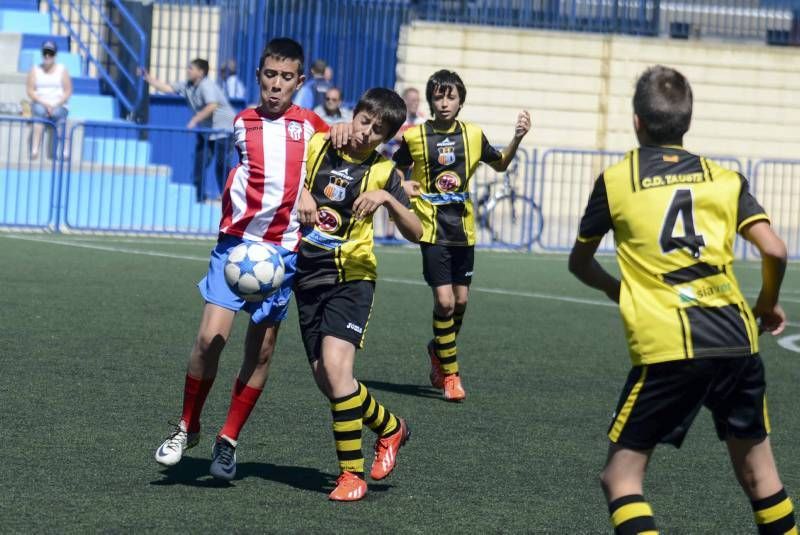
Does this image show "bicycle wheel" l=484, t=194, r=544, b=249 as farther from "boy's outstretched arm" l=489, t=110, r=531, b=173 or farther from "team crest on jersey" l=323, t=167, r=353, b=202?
"team crest on jersey" l=323, t=167, r=353, b=202

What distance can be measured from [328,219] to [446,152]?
2910 millimetres

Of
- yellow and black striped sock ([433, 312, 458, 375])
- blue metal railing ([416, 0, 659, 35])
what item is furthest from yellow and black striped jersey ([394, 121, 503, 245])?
blue metal railing ([416, 0, 659, 35])

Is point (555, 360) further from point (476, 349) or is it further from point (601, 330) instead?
point (601, 330)

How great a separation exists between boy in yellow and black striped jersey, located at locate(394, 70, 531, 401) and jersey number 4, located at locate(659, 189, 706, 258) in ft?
14.3

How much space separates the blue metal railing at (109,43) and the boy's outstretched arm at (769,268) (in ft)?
58.8

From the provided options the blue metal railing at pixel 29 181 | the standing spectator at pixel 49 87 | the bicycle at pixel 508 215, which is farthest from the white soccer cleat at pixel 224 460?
the standing spectator at pixel 49 87

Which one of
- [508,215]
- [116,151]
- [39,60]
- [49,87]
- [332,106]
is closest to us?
[332,106]

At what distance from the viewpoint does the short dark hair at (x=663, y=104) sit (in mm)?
4461

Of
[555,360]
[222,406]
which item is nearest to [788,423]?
[555,360]

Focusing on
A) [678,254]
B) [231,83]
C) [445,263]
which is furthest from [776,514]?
[231,83]

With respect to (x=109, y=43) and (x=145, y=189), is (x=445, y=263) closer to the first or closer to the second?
(x=145, y=189)

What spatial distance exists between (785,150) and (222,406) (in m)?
19.0

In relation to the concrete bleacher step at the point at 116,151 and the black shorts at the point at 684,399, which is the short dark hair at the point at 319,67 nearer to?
the concrete bleacher step at the point at 116,151

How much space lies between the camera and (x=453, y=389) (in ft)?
27.8
